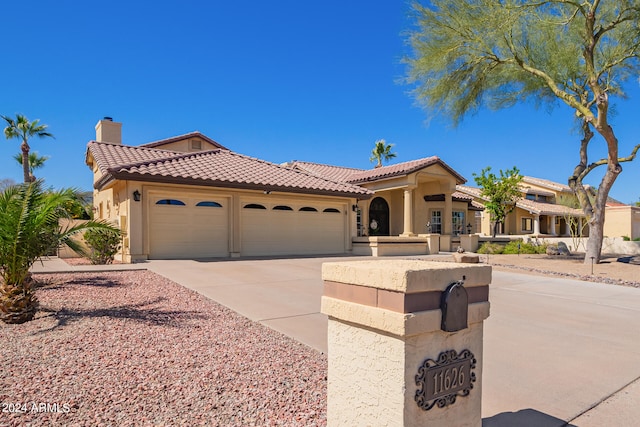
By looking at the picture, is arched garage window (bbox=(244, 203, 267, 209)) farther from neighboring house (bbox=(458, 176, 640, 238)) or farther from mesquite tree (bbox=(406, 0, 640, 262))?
neighboring house (bbox=(458, 176, 640, 238))

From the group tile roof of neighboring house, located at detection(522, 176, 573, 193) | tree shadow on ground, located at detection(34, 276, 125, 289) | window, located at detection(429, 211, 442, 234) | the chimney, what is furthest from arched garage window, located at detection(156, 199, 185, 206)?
tile roof of neighboring house, located at detection(522, 176, 573, 193)

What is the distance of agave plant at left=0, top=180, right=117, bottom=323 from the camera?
18.2 feet

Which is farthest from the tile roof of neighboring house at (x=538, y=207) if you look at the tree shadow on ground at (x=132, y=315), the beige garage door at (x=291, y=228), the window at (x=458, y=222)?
the tree shadow on ground at (x=132, y=315)

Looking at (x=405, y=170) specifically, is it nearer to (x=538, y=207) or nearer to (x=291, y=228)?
(x=291, y=228)

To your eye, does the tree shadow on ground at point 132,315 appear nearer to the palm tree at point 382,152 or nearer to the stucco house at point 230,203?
the stucco house at point 230,203

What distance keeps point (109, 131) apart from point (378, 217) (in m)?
16.7

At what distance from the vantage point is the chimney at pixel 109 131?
22.1 metres

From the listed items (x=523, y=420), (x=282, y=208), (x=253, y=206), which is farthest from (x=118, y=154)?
(x=523, y=420)

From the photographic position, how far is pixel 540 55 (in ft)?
56.5

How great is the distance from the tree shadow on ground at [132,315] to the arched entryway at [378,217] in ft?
67.0

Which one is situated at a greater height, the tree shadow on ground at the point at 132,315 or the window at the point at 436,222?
the window at the point at 436,222

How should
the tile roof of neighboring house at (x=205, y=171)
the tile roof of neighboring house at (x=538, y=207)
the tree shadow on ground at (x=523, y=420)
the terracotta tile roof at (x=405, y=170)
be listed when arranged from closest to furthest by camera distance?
1. the tree shadow on ground at (x=523, y=420)
2. the tile roof of neighboring house at (x=205, y=171)
3. the terracotta tile roof at (x=405, y=170)
4. the tile roof of neighboring house at (x=538, y=207)

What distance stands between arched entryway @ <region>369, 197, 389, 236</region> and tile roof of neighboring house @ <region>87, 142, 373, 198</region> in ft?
21.0

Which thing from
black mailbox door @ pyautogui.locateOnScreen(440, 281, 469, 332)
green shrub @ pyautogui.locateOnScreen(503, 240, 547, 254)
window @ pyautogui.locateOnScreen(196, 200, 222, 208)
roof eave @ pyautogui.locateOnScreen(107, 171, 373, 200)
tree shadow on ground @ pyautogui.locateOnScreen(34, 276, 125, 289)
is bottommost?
green shrub @ pyautogui.locateOnScreen(503, 240, 547, 254)
